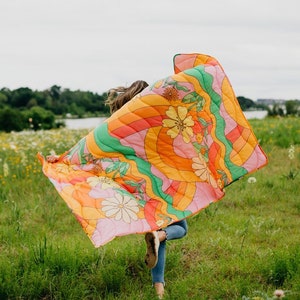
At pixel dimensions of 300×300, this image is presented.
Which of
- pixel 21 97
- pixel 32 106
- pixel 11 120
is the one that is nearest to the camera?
pixel 21 97

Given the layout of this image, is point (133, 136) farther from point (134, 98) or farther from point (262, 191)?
point (262, 191)

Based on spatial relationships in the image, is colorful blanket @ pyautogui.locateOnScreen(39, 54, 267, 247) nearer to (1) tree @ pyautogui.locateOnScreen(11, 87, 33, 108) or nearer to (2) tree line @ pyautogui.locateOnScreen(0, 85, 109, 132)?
(2) tree line @ pyautogui.locateOnScreen(0, 85, 109, 132)

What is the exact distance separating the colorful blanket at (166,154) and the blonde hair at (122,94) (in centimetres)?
24

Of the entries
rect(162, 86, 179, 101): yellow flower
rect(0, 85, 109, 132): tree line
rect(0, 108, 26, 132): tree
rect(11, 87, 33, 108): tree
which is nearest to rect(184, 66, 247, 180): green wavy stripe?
rect(162, 86, 179, 101): yellow flower

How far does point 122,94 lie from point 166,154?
60 cm

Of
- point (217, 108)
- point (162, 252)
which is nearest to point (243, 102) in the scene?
point (217, 108)

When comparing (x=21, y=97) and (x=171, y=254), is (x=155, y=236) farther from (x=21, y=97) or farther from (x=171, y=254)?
(x=21, y=97)

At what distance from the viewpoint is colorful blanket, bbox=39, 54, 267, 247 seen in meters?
3.41

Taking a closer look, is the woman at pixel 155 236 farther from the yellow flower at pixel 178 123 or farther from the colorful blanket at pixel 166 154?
the yellow flower at pixel 178 123

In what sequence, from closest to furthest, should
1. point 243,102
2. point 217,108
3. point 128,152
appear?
point 128,152 < point 217,108 < point 243,102

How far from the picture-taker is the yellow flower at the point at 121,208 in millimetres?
3219

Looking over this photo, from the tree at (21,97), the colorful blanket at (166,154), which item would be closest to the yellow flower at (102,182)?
the colorful blanket at (166,154)

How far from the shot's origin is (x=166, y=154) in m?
3.62

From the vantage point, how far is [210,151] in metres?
3.70
